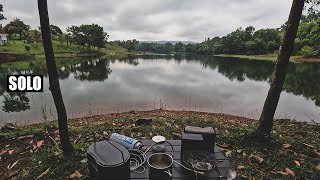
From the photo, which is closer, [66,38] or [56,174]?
[56,174]

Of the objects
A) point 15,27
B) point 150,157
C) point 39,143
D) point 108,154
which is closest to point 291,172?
point 150,157

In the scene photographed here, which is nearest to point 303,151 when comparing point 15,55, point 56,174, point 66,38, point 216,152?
point 216,152

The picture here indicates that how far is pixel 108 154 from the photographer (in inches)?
106

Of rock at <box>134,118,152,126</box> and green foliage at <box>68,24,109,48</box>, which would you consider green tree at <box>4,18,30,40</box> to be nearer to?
green foliage at <box>68,24,109,48</box>

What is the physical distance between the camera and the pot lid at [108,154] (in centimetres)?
256

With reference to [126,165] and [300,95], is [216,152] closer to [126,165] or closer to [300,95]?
[126,165]

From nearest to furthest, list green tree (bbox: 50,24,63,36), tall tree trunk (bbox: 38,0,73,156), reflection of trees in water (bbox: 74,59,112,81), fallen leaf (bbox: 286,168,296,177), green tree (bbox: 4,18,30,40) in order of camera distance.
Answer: tall tree trunk (bbox: 38,0,73,156), fallen leaf (bbox: 286,168,296,177), reflection of trees in water (bbox: 74,59,112,81), green tree (bbox: 4,18,30,40), green tree (bbox: 50,24,63,36)

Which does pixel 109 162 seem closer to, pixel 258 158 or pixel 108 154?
pixel 108 154

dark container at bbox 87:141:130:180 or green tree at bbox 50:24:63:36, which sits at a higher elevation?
green tree at bbox 50:24:63:36

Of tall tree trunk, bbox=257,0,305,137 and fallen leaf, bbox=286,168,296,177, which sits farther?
tall tree trunk, bbox=257,0,305,137

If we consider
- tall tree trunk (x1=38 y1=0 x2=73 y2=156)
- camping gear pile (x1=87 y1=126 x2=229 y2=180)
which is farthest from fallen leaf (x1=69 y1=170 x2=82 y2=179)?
camping gear pile (x1=87 y1=126 x2=229 y2=180)

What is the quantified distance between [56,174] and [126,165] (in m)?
2.65

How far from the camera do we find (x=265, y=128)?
5.78 meters

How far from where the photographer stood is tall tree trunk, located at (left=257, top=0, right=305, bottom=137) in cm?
500
